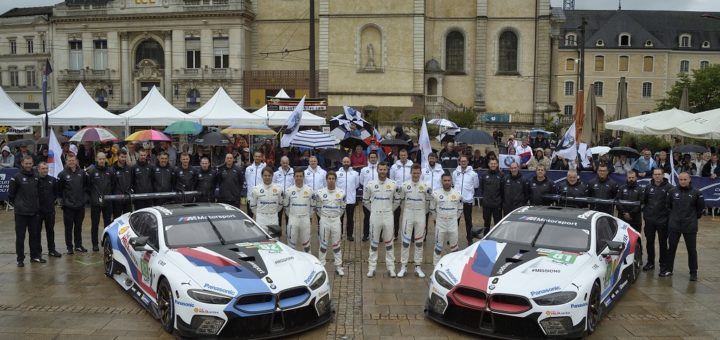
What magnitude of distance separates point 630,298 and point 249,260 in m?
5.82

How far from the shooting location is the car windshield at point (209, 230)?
894 cm

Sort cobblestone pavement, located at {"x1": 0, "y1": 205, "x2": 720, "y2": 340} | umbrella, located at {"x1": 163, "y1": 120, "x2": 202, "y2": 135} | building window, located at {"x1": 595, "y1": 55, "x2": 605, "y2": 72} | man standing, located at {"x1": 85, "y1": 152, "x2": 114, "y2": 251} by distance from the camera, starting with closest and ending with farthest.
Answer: cobblestone pavement, located at {"x1": 0, "y1": 205, "x2": 720, "y2": 340}
man standing, located at {"x1": 85, "y1": 152, "x2": 114, "y2": 251}
umbrella, located at {"x1": 163, "y1": 120, "x2": 202, "y2": 135}
building window, located at {"x1": 595, "y1": 55, "x2": 605, "y2": 72}

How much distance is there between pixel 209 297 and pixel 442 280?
116 inches

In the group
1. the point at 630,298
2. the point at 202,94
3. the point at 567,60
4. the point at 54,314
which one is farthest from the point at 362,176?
the point at 567,60

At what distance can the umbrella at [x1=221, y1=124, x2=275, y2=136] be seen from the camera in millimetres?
23281

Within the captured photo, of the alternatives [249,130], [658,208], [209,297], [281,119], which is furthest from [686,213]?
[281,119]

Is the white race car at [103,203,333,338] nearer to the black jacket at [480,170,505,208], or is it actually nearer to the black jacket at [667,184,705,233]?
the black jacket at [480,170,505,208]

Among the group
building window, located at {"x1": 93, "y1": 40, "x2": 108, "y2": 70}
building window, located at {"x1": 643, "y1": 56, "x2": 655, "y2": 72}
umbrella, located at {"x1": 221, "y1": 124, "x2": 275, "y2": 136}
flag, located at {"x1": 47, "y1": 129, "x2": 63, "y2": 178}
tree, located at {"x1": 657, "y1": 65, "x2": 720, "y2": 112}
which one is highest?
building window, located at {"x1": 643, "y1": 56, "x2": 655, "y2": 72}

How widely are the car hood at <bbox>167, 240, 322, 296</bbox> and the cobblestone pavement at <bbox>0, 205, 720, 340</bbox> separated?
30.0 inches

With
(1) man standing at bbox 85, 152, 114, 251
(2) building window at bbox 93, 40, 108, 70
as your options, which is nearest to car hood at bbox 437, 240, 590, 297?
(1) man standing at bbox 85, 152, 114, 251

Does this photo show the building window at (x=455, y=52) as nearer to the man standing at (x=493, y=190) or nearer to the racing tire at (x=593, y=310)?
the man standing at (x=493, y=190)

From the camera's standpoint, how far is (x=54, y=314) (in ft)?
29.1

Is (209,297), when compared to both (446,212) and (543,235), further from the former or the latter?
(446,212)

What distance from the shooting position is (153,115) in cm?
2477
